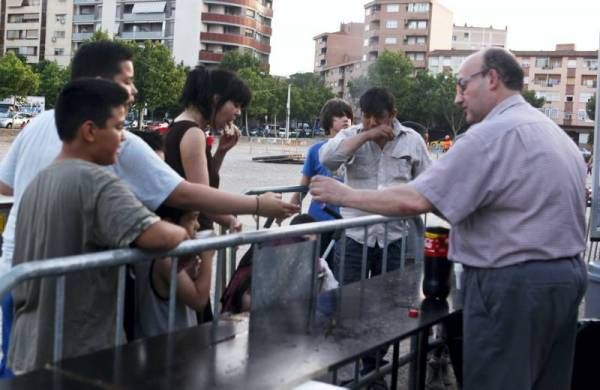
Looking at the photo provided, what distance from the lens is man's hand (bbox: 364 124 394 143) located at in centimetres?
485

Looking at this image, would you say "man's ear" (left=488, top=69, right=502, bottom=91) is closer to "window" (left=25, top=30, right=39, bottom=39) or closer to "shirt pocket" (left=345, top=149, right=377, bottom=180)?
"shirt pocket" (left=345, top=149, right=377, bottom=180)

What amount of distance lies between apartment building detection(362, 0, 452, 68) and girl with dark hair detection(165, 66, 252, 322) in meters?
121

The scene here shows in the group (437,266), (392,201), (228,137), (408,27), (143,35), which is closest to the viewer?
(392,201)

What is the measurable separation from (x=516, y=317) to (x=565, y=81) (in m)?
118

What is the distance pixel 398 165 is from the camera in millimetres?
5066

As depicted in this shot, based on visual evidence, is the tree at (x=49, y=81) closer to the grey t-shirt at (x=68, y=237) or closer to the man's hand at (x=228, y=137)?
the man's hand at (x=228, y=137)

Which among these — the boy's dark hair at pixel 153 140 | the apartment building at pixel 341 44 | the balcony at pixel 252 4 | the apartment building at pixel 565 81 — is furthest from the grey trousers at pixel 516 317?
the apartment building at pixel 341 44

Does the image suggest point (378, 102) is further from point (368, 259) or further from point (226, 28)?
point (226, 28)

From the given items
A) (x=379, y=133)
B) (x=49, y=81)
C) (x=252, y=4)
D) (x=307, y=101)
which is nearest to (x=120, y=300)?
(x=379, y=133)

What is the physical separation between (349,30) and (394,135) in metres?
142

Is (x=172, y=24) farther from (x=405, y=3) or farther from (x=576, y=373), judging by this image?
(x=576, y=373)

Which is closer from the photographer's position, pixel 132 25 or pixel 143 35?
pixel 143 35

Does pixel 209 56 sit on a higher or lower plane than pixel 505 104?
higher

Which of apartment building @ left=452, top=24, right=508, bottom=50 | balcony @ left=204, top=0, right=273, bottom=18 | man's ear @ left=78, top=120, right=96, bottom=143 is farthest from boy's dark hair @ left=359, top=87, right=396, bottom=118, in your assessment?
apartment building @ left=452, top=24, right=508, bottom=50
